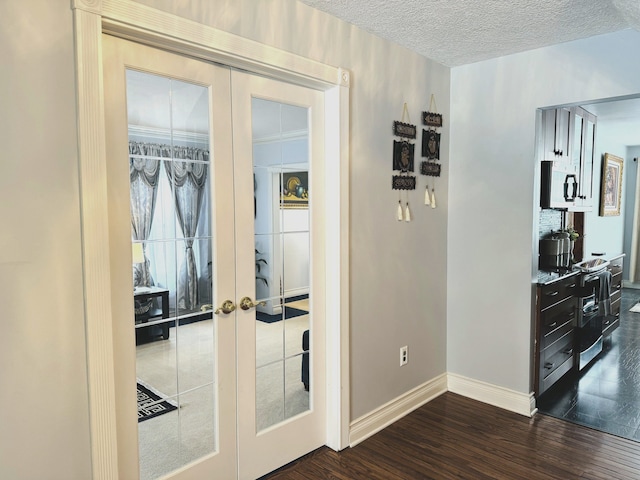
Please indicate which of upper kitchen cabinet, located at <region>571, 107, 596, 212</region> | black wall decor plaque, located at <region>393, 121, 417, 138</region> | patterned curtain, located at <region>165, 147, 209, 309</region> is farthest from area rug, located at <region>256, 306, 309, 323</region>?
upper kitchen cabinet, located at <region>571, 107, 596, 212</region>

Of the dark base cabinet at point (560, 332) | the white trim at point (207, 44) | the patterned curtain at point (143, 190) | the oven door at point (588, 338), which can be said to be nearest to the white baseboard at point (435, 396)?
the dark base cabinet at point (560, 332)

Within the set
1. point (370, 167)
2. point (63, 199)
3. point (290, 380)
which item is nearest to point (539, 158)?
point (370, 167)

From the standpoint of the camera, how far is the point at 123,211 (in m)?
1.89

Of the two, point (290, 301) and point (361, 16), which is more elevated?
point (361, 16)

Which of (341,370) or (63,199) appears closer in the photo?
(63,199)

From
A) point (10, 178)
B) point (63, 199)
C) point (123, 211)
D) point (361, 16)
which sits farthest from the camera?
point (361, 16)

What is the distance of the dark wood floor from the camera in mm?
2549

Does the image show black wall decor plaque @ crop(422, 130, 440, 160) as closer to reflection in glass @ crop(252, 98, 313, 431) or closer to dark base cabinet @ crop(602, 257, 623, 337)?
reflection in glass @ crop(252, 98, 313, 431)

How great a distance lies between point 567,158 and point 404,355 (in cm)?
232

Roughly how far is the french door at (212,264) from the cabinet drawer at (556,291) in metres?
1.71

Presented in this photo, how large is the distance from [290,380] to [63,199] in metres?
1.57

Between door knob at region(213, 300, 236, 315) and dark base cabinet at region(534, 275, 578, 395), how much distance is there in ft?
7.39

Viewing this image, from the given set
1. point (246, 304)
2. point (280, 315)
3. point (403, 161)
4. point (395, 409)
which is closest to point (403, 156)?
point (403, 161)

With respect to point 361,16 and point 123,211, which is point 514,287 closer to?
point 361,16
